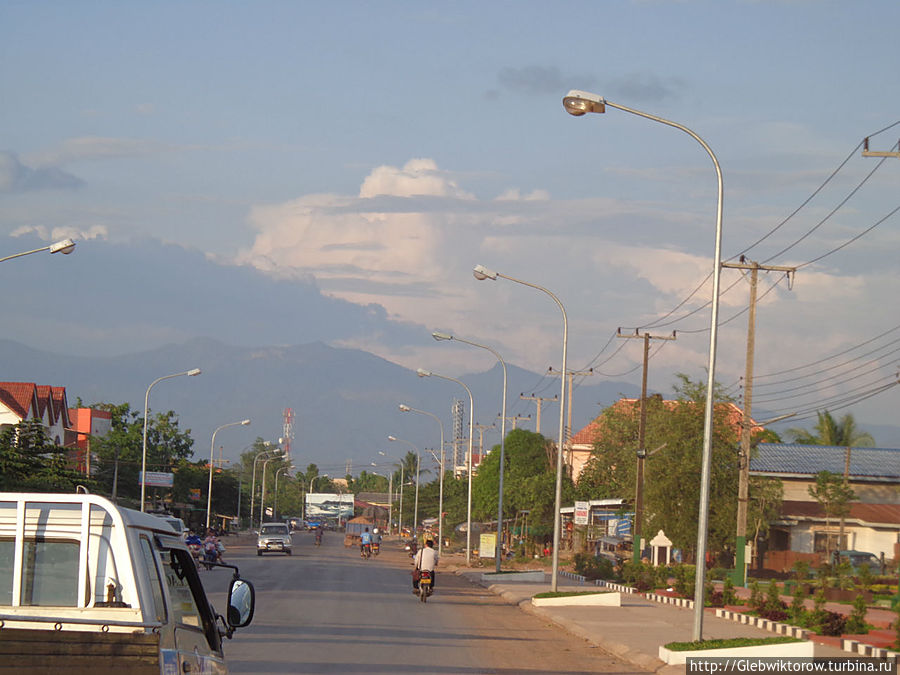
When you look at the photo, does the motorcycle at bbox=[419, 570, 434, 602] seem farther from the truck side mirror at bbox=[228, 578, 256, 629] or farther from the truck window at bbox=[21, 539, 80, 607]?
the truck window at bbox=[21, 539, 80, 607]

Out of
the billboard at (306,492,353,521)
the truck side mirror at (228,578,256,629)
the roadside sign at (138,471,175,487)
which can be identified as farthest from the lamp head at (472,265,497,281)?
the billboard at (306,492,353,521)

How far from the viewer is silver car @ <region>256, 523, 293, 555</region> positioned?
59.2m

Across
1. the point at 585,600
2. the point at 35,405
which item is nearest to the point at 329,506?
the point at 35,405

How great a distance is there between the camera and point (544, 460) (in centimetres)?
8788

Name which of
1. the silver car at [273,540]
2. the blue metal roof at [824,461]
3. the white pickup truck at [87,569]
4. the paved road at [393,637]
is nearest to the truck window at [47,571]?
the white pickup truck at [87,569]

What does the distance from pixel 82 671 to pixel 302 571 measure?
3843cm

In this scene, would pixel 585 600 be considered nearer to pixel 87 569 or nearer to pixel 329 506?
pixel 87 569

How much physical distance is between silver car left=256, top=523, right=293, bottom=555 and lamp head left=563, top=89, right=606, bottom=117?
146ft

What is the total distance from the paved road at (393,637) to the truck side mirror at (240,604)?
262 inches

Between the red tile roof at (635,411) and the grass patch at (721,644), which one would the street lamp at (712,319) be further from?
the red tile roof at (635,411)

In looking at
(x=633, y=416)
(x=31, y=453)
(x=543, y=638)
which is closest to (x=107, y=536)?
(x=543, y=638)

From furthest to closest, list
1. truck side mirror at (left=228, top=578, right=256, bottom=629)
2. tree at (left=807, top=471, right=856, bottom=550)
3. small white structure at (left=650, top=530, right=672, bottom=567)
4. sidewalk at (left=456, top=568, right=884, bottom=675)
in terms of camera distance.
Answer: tree at (left=807, top=471, right=856, bottom=550) → small white structure at (left=650, top=530, right=672, bottom=567) → sidewalk at (left=456, top=568, right=884, bottom=675) → truck side mirror at (left=228, top=578, right=256, bottom=629)

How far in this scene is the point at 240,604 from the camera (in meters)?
7.07

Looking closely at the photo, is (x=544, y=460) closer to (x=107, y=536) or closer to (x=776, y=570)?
(x=776, y=570)
